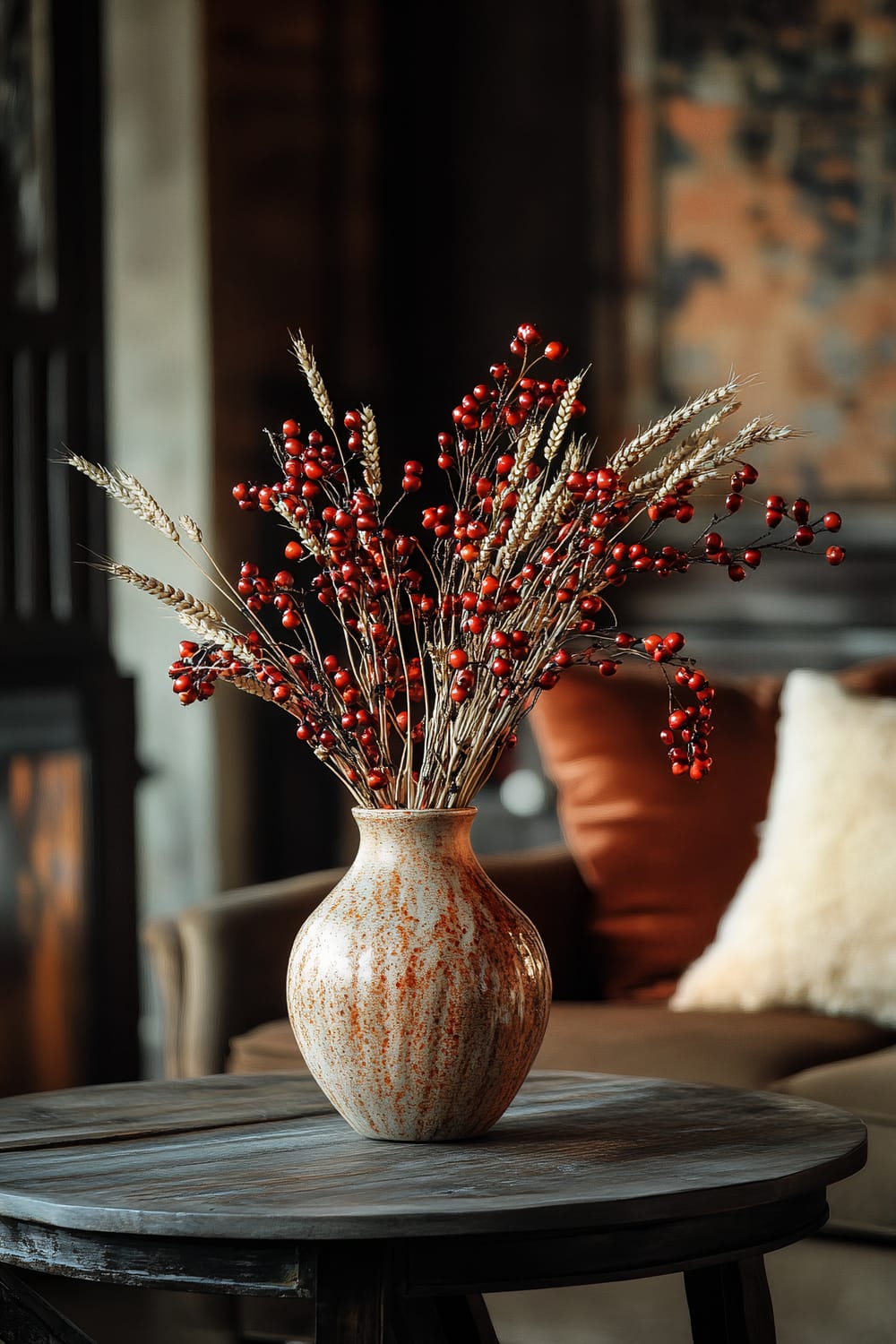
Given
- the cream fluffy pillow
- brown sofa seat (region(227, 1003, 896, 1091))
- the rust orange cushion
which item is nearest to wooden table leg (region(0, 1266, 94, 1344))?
brown sofa seat (region(227, 1003, 896, 1091))

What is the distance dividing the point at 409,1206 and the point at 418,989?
0.20 metres

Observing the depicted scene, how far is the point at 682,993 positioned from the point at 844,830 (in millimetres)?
294

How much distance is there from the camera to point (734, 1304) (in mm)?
1368

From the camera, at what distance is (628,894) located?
2.45 metres

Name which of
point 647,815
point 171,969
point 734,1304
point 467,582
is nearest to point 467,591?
point 467,582

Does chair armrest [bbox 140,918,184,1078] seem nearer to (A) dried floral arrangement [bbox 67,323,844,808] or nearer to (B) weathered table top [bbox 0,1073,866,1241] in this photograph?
(B) weathered table top [bbox 0,1073,866,1241]

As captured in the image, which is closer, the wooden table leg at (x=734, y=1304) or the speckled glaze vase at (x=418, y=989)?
the speckled glaze vase at (x=418, y=989)

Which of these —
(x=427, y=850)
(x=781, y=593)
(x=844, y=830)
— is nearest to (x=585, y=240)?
(x=781, y=593)

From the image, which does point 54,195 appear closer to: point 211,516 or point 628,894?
Answer: point 211,516

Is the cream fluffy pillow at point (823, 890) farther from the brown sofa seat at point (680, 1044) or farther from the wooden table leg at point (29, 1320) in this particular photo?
the wooden table leg at point (29, 1320)

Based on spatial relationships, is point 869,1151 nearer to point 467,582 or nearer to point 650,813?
point 650,813

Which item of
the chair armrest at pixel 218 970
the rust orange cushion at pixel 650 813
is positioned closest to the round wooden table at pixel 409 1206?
the chair armrest at pixel 218 970

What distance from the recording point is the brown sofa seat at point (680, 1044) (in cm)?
200

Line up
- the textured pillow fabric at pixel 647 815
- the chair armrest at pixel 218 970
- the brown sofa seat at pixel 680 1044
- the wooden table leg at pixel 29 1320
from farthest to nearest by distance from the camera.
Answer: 1. the textured pillow fabric at pixel 647 815
2. the chair armrest at pixel 218 970
3. the brown sofa seat at pixel 680 1044
4. the wooden table leg at pixel 29 1320
